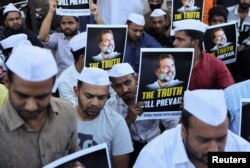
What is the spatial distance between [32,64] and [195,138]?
2.68 ft

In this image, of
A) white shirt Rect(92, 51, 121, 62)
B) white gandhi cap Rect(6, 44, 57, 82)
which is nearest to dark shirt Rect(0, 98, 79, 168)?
white gandhi cap Rect(6, 44, 57, 82)

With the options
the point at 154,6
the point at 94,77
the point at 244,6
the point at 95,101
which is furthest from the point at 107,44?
the point at 244,6

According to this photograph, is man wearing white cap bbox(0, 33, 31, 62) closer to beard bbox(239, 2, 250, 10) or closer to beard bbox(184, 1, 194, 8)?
beard bbox(184, 1, 194, 8)

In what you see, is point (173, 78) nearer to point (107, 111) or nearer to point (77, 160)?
point (107, 111)

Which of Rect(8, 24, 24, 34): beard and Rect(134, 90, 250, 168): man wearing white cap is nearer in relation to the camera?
Rect(134, 90, 250, 168): man wearing white cap

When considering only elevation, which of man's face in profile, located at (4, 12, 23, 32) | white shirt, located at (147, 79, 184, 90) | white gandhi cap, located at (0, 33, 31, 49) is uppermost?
white gandhi cap, located at (0, 33, 31, 49)

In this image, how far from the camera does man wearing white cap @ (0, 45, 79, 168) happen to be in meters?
2.20

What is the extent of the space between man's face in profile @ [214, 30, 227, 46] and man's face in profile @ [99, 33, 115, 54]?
1.10 meters

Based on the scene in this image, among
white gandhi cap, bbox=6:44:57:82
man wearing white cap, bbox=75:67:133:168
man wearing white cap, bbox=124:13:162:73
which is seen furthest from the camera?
man wearing white cap, bbox=124:13:162:73

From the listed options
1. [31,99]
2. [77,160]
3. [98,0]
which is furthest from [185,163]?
[98,0]

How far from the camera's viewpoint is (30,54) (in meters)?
2.24

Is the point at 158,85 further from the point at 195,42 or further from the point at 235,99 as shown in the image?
the point at 195,42

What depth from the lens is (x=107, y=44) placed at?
14.4ft

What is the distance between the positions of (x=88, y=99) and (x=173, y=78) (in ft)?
2.58
